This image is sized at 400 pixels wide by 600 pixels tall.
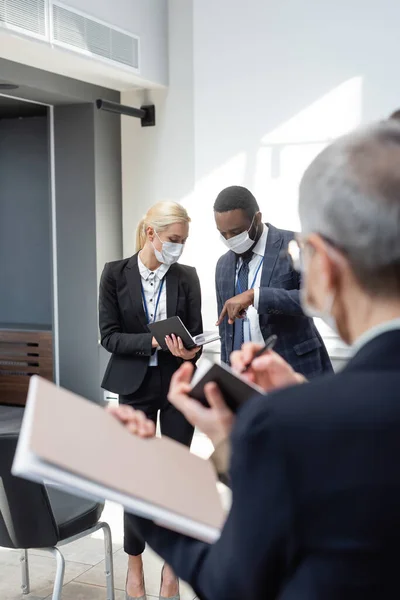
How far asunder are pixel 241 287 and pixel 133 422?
2.19m

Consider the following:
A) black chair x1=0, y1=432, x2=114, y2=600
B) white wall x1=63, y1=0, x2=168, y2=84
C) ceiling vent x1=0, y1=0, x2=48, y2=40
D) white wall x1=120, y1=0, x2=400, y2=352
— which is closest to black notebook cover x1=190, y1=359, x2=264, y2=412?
black chair x1=0, y1=432, x2=114, y2=600

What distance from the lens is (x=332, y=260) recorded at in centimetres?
97

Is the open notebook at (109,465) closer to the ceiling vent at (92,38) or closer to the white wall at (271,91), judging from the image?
the ceiling vent at (92,38)

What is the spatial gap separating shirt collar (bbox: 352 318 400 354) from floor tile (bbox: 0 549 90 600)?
2.95 metres

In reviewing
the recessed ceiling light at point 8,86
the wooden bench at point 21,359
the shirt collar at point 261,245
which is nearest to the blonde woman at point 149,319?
the shirt collar at point 261,245

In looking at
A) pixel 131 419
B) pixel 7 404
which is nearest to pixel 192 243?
pixel 7 404

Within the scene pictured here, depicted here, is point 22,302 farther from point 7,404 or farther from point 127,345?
point 127,345

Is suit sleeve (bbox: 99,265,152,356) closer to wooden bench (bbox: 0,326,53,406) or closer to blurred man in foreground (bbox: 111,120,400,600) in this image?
blurred man in foreground (bbox: 111,120,400,600)

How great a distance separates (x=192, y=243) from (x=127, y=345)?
3.10m

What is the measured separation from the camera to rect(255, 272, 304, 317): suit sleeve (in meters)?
3.11

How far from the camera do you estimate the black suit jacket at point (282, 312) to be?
313 centimetres

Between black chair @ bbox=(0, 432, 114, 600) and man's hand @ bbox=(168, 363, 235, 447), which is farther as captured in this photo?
black chair @ bbox=(0, 432, 114, 600)

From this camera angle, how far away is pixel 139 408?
10.9 ft

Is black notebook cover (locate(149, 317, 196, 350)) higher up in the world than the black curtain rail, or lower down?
lower down
